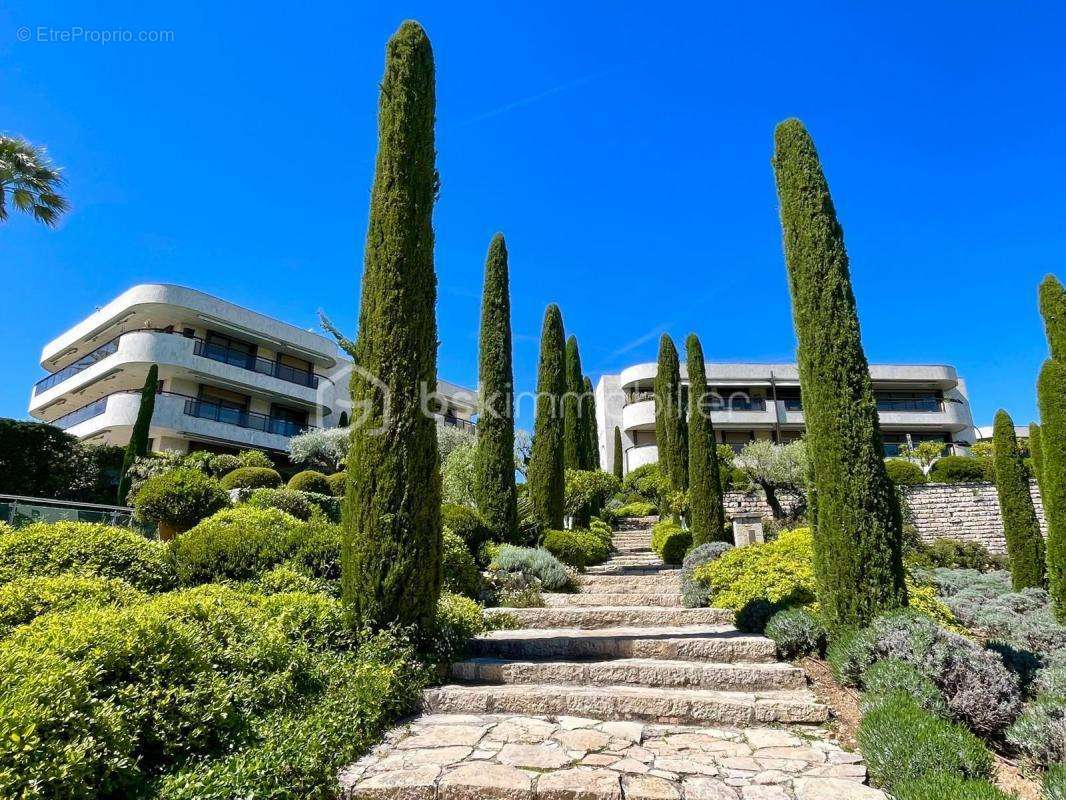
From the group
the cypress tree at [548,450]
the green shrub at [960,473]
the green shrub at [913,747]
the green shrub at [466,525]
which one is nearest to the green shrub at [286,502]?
the green shrub at [466,525]

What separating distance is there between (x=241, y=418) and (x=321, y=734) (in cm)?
→ 2633

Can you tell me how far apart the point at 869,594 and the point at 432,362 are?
5.15 metres

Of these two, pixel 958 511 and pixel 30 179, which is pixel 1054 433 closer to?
pixel 958 511

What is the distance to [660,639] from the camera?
6.02 m

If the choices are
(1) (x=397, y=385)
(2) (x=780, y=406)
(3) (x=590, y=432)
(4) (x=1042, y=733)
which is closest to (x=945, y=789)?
(4) (x=1042, y=733)

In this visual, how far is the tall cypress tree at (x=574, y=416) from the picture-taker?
22500 millimetres

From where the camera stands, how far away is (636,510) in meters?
24.9

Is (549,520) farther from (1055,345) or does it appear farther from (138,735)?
(138,735)

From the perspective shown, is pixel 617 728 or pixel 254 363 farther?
pixel 254 363

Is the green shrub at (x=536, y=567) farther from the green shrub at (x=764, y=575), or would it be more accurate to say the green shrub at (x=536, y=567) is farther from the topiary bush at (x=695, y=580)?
the green shrub at (x=764, y=575)

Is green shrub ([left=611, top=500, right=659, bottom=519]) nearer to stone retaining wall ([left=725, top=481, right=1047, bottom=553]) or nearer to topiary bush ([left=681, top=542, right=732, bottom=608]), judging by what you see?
stone retaining wall ([left=725, top=481, right=1047, bottom=553])

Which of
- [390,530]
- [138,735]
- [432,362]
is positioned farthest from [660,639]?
[138,735]

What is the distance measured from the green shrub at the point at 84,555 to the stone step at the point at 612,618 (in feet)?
13.7

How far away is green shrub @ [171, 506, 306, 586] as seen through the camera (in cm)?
697
